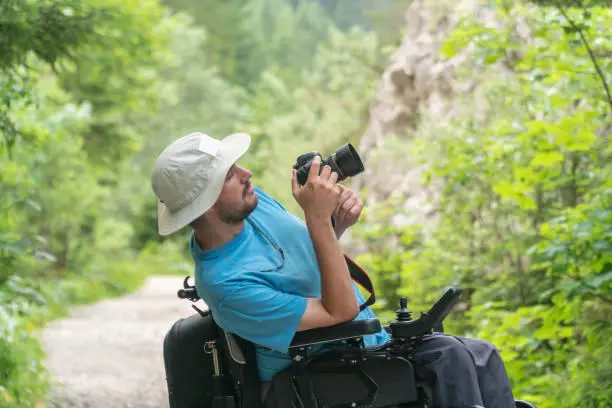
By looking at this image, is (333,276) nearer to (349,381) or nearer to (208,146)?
(349,381)

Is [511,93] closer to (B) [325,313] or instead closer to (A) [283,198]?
(B) [325,313]

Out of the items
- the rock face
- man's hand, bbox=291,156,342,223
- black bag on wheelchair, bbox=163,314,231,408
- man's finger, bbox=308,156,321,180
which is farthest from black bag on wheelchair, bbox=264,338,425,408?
the rock face

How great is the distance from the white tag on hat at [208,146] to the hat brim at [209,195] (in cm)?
2

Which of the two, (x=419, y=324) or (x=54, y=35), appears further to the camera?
(x=54, y=35)

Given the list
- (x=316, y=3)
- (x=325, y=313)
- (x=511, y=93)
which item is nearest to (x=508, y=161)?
(x=511, y=93)

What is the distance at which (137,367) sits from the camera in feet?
30.7

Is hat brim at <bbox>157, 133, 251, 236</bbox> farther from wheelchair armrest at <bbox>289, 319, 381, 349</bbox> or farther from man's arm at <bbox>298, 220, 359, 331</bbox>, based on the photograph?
wheelchair armrest at <bbox>289, 319, 381, 349</bbox>

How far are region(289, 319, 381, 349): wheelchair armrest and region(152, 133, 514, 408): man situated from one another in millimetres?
38

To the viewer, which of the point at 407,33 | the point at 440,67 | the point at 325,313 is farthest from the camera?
the point at 407,33

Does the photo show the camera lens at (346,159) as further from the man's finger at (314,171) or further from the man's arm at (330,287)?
the man's arm at (330,287)

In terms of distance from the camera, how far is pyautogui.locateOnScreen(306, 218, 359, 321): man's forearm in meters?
3.04

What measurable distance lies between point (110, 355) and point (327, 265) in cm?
755

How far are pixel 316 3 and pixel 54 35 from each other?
79.2m

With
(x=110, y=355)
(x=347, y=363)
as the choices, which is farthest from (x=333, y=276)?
(x=110, y=355)
